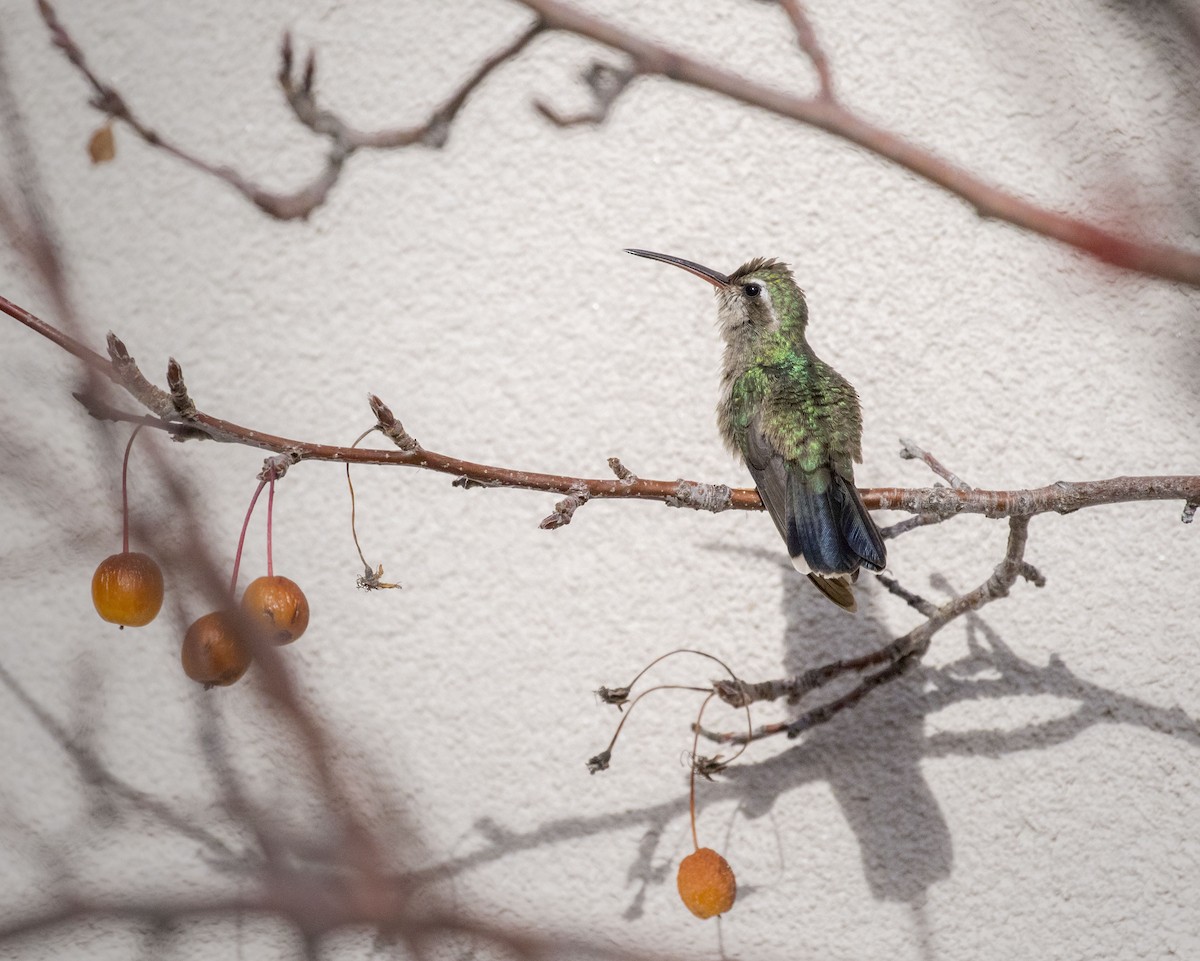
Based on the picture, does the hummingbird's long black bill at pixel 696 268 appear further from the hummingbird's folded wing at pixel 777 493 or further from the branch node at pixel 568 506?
the branch node at pixel 568 506

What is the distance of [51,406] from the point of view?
3.04ft

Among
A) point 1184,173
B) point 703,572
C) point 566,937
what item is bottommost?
point 566,937

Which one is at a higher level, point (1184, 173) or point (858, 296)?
point (1184, 173)

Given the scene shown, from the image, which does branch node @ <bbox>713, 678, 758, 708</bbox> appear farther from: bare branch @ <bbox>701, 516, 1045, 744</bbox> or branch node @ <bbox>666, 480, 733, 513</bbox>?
branch node @ <bbox>666, 480, 733, 513</bbox>

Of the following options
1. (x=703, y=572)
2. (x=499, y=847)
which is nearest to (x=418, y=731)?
(x=499, y=847)

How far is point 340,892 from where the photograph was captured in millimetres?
902

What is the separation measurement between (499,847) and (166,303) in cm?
58

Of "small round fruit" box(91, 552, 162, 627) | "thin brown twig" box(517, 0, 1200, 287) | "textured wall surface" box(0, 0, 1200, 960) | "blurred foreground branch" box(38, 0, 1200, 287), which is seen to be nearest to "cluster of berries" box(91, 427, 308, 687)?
"small round fruit" box(91, 552, 162, 627)

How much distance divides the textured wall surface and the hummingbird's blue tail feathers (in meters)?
0.18

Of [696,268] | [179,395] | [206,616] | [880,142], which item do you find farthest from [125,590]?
[880,142]

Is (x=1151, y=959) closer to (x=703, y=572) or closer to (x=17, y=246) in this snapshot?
(x=703, y=572)

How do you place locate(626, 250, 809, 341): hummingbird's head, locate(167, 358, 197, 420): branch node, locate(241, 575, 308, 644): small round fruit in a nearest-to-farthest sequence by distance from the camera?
locate(167, 358, 197, 420): branch node → locate(241, 575, 308, 644): small round fruit → locate(626, 250, 809, 341): hummingbird's head

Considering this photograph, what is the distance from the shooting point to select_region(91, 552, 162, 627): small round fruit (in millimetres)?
592

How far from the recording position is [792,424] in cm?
76
